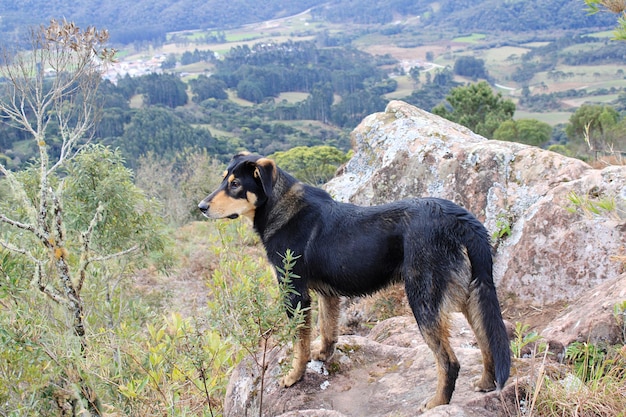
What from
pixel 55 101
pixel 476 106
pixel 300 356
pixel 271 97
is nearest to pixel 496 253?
pixel 300 356

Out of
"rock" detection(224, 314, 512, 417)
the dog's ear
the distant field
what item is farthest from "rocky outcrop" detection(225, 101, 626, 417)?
the distant field

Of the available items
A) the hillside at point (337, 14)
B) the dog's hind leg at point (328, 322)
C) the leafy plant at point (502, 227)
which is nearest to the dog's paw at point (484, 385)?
the dog's hind leg at point (328, 322)

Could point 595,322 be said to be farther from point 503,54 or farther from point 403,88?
point 503,54

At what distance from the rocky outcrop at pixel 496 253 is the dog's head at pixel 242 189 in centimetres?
154

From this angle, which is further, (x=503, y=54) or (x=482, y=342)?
(x=503, y=54)

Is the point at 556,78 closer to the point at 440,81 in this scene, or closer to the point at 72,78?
the point at 440,81

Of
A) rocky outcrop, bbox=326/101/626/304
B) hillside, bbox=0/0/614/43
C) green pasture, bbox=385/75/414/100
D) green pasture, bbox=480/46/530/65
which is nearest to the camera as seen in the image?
rocky outcrop, bbox=326/101/626/304

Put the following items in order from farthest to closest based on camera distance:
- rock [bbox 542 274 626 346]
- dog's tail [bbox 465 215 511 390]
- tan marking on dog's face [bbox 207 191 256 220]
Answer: tan marking on dog's face [bbox 207 191 256 220], rock [bbox 542 274 626 346], dog's tail [bbox 465 215 511 390]

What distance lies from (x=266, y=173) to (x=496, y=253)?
386cm

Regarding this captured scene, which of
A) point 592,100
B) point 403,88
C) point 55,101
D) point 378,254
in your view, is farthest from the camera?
point 403,88

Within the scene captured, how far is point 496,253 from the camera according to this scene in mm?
7418

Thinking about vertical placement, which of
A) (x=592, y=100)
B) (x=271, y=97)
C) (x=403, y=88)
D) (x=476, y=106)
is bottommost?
(x=592, y=100)

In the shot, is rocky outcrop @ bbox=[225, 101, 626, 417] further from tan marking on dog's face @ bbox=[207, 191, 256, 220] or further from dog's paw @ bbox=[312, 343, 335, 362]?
tan marking on dog's face @ bbox=[207, 191, 256, 220]

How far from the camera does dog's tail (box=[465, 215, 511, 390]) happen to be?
396 centimetres
